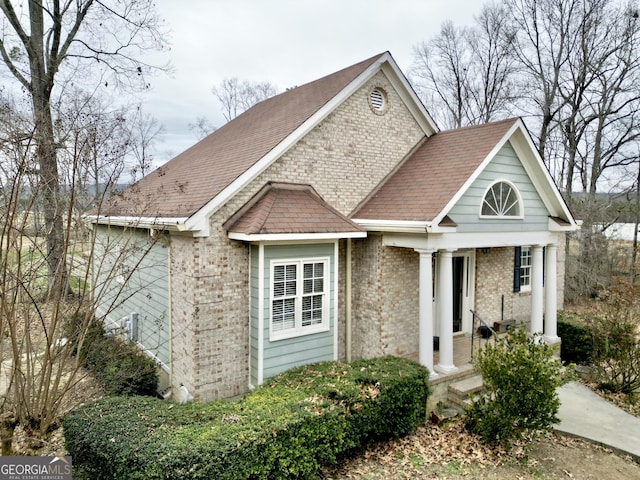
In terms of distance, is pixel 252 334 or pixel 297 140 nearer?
pixel 252 334

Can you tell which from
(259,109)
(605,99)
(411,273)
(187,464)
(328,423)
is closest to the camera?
(187,464)

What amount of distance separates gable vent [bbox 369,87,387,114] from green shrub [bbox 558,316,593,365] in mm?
8286

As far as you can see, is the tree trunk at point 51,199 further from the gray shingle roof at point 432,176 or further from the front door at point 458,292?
the front door at point 458,292

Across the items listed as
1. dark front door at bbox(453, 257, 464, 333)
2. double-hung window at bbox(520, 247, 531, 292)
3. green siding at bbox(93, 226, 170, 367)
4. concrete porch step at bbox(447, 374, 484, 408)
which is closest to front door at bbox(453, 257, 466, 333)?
dark front door at bbox(453, 257, 464, 333)

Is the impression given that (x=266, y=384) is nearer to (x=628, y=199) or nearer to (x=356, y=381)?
(x=356, y=381)

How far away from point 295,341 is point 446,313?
10.7 ft

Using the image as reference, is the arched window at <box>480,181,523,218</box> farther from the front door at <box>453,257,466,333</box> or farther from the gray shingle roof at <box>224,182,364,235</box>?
the gray shingle roof at <box>224,182,364,235</box>

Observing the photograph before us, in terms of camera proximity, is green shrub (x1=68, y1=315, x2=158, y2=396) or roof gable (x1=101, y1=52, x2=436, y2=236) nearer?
roof gable (x1=101, y1=52, x2=436, y2=236)

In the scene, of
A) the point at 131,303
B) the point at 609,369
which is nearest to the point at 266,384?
the point at 131,303

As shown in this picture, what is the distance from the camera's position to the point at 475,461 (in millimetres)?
6684

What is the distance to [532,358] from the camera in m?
6.63

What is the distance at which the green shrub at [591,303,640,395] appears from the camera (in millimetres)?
9663

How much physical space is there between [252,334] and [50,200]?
4273 millimetres

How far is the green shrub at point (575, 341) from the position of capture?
463 inches
